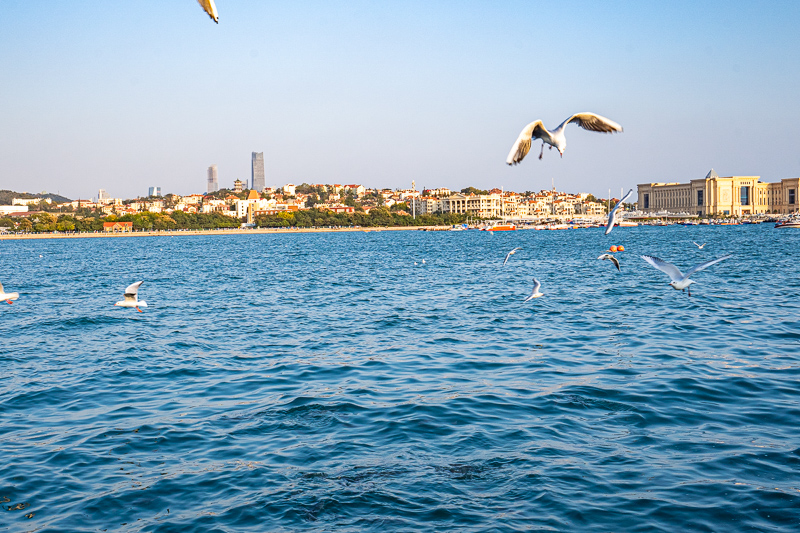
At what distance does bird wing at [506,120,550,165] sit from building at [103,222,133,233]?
456 ft

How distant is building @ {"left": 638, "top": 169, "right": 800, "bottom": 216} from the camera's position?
530ft

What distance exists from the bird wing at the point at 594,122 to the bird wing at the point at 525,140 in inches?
11.4

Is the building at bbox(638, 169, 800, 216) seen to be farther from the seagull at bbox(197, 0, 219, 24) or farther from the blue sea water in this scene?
the seagull at bbox(197, 0, 219, 24)

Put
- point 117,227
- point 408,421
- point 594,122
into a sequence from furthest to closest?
point 117,227 < point 408,421 < point 594,122

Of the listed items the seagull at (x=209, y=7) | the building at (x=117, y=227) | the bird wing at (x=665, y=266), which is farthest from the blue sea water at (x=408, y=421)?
the building at (x=117, y=227)

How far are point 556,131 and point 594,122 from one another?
464 millimetres

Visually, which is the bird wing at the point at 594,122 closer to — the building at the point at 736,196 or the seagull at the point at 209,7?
the seagull at the point at 209,7

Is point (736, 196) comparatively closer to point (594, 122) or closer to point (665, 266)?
point (665, 266)

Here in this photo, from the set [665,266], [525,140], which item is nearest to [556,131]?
[525,140]

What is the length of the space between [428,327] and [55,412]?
784 cm

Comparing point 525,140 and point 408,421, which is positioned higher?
point 525,140

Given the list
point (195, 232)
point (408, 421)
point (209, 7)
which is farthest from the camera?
point (195, 232)

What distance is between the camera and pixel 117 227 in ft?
443

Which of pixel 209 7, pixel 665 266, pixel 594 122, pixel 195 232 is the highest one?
pixel 209 7
